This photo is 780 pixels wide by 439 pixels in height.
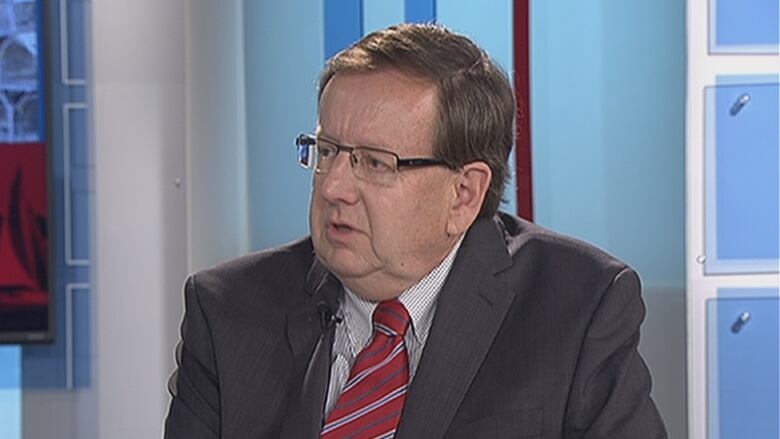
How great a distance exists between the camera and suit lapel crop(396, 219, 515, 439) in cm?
140

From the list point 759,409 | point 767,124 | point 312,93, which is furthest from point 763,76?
point 312,93

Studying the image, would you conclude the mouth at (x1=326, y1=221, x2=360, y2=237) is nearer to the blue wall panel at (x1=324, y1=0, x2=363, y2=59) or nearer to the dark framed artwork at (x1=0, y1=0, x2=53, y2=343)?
the blue wall panel at (x1=324, y1=0, x2=363, y2=59)

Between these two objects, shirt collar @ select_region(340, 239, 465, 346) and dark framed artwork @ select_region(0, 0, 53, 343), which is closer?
shirt collar @ select_region(340, 239, 465, 346)

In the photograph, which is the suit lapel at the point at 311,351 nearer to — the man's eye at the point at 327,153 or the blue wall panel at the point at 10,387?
the man's eye at the point at 327,153

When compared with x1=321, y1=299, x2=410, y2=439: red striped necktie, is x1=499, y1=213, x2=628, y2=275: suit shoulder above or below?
above

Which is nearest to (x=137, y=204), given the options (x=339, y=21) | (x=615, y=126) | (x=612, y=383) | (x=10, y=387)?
(x=10, y=387)

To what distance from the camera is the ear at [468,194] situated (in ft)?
4.83

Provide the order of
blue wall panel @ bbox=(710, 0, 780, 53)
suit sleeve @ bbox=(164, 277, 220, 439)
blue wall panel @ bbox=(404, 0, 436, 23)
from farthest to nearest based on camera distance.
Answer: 1. blue wall panel @ bbox=(404, 0, 436, 23)
2. blue wall panel @ bbox=(710, 0, 780, 53)
3. suit sleeve @ bbox=(164, 277, 220, 439)

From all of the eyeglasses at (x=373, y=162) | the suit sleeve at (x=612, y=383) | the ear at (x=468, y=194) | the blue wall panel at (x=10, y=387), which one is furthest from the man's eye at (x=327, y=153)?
the blue wall panel at (x=10, y=387)

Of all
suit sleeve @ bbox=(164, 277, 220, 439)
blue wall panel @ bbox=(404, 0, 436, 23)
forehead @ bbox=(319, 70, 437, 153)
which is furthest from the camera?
blue wall panel @ bbox=(404, 0, 436, 23)

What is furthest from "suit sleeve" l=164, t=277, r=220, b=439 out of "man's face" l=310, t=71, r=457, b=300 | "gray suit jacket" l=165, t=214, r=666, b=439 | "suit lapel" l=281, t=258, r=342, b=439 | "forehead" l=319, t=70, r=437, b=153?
"forehead" l=319, t=70, r=437, b=153

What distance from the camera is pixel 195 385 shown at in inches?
60.2

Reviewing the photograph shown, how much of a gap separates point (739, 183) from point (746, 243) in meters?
0.12

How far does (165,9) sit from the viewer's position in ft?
8.36
